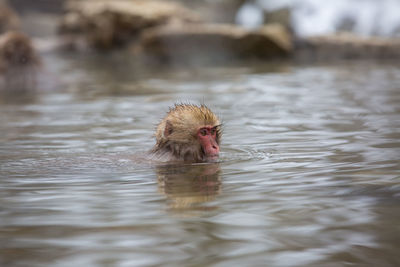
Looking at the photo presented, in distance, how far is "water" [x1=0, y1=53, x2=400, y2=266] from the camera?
2.61 meters

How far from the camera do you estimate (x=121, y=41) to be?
19406 mm

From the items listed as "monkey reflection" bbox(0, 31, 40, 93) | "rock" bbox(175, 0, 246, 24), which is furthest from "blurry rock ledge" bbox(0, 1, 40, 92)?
"rock" bbox(175, 0, 246, 24)

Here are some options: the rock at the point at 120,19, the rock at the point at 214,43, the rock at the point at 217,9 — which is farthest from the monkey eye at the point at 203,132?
the rock at the point at 217,9

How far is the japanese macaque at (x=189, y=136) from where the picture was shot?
4.58 meters

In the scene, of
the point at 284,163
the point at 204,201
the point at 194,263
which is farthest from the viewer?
the point at 284,163

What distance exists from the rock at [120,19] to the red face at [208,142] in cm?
1415

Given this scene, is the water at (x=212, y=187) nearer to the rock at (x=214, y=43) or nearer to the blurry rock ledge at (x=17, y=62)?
the blurry rock ledge at (x=17, y=62)

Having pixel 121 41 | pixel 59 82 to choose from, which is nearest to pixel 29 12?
pixel 121 41

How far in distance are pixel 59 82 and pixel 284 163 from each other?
259 inches

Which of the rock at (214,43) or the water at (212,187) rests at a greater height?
the rock at (214,43)

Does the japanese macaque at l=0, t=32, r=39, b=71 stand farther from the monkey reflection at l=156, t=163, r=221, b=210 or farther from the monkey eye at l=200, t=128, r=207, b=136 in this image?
the monkey reflection at l=156, t=163, r=221, b=210

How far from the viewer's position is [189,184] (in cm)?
383

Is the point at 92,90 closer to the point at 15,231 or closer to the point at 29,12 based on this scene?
the point at 15,231

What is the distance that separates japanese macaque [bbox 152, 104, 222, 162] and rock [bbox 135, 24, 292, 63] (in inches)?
392
